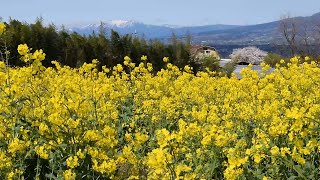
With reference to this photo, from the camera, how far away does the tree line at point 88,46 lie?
11688 millimetres

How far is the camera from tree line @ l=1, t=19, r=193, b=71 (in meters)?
11.7

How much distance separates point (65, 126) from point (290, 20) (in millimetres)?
44972

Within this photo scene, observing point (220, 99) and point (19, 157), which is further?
point (220, 99)

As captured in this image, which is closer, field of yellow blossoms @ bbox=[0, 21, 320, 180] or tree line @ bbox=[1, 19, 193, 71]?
field of yellow blossoms @ bbox=[0, 21, 320, 180]

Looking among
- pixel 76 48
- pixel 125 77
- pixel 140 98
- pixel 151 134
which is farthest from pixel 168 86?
pixel 76 48

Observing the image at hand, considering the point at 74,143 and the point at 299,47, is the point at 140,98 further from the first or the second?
the point at 299,47

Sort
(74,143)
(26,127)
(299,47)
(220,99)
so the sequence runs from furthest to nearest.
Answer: (299,47), (220,99), (26,127), (74,143)

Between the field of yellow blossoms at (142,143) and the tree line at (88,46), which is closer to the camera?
the field of yellow blossoms at (142,143)

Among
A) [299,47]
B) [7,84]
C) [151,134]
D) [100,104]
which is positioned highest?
[7,84]

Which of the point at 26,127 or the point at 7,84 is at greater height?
the point at 7,84

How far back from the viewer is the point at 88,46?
1200cm

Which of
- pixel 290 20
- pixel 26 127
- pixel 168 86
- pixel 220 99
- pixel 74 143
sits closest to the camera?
pixel 74 143

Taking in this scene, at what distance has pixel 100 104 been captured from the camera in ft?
15.1

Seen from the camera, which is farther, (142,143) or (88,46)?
(88,46)
